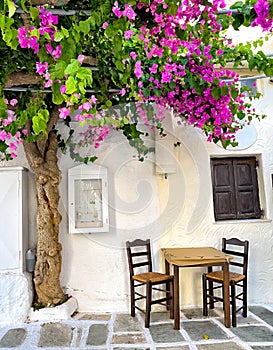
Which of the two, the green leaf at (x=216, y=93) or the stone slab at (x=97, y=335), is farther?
the stone slab at (x=97, y=335)

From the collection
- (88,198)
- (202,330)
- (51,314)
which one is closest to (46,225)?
(88,198)

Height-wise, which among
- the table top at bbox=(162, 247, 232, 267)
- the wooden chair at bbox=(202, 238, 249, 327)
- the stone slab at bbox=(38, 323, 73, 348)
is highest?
the table top at bbox=(162, 247, 232, 267)

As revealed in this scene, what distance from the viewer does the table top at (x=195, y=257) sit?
9.97ft

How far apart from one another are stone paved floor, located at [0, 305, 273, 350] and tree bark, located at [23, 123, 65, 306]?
0.34m

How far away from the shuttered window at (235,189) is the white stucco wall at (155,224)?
116 mm

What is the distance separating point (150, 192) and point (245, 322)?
1.73m

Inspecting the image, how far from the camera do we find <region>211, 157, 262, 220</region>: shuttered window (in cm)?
395

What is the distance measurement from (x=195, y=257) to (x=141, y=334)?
0.89 meters

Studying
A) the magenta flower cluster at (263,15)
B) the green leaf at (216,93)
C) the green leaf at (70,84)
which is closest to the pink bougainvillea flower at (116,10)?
the green leaf at (70,84)

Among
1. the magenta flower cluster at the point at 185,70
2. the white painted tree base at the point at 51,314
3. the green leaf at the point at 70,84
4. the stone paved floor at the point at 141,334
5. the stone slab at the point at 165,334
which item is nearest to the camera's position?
the green leaf at the point at 70,84

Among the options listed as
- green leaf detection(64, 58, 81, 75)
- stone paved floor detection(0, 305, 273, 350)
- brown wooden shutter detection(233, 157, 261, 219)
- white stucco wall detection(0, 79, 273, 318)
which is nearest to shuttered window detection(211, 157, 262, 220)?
brown wooden shutter detection(233, 157, 261, 219)

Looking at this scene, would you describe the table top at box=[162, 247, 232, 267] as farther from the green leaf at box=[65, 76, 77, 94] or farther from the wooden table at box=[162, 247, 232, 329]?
the green leaf at box=[65, 76, 77, 94]

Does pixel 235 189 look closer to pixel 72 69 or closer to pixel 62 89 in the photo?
pixel 62 89

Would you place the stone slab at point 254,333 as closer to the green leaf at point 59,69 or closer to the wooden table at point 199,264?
the wooden table at point 199,264
